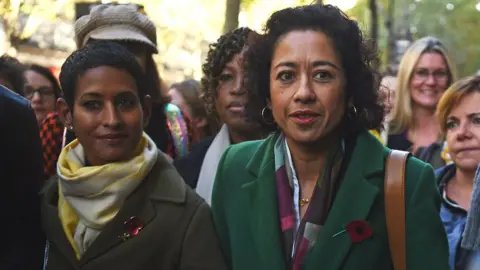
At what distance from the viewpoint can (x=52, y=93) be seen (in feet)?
18.7

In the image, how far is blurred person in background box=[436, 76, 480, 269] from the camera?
A: 4332 millimetres

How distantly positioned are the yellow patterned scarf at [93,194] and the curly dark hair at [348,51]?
78cm

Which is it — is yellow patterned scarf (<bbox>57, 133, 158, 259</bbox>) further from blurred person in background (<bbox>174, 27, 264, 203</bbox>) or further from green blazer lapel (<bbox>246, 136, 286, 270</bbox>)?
blurred person in background (<bbox>174, 27, 264, 203</bbox>)

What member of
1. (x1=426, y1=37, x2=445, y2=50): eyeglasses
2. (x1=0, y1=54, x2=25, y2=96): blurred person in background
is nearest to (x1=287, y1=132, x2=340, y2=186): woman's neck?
(x1=0, y1=54, x2=25, y2=96): blurred person in background

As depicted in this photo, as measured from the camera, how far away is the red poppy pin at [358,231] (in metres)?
2.96

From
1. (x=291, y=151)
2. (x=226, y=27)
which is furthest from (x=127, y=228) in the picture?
(x=226, y=27)

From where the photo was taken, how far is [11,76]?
437 cm

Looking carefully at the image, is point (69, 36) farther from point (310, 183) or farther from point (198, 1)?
point (310, 183)

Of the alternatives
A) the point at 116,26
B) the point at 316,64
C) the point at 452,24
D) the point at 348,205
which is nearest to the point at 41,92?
the point at 116,26

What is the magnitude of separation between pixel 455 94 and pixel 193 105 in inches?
123

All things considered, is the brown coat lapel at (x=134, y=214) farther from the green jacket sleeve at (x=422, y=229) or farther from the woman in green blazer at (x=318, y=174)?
the green jacket sleeve at (x=422, y=229)

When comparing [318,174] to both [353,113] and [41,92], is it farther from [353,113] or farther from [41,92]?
[41,92]

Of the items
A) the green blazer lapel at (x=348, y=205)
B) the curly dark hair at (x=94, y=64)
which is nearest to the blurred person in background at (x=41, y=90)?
the curly dark hair at (x=94, y=64)

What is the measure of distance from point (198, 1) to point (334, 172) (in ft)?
55.3
